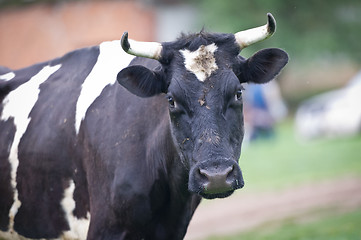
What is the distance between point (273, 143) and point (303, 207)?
34.8 ft

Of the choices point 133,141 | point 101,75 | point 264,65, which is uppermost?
point 264,65

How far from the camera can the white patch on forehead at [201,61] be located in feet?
17.1

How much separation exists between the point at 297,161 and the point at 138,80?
12.3 meters

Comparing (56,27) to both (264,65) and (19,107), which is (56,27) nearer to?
(19,107)

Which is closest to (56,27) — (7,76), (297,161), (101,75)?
(297,161)

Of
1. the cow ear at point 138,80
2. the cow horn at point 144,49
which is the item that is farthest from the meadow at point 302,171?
the cow horn at point 144,49

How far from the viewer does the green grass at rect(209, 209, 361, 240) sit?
8.70m

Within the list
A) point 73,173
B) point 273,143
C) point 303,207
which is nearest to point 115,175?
point 73,173

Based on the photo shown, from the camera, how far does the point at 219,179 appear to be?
4742mm

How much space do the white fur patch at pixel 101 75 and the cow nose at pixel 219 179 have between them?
1438mm

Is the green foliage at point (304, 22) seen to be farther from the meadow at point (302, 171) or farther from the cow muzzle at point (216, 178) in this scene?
the cow muzzle at point (216, 178)

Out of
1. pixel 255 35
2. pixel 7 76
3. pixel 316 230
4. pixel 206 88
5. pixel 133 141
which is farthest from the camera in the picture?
pixel 316 230

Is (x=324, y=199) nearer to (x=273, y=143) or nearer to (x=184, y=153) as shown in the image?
(x=184, y=153)

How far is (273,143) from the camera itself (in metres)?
21.9
